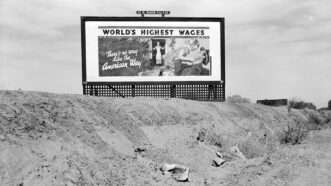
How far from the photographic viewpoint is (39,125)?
26.6ft

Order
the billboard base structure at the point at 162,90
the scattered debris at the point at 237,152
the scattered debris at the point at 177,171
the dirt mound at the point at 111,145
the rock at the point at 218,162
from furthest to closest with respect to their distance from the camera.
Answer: the billboard base structure at the point at 162,90
the scattered debris at the point at 237,152
the rock at the point at 218,162
the scattered debris at the point at 177,171
the dirt mound at the point at 111,145

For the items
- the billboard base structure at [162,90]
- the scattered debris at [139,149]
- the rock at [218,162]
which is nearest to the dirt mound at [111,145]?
the scattered debris at [139,149]

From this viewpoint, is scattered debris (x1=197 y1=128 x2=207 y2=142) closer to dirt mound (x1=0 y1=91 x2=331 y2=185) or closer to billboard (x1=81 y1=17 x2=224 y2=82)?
dirt mound (x1=0 y1=91 x2=331 y2=185)

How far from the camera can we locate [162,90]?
72.5ft

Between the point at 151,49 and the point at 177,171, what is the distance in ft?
47.1

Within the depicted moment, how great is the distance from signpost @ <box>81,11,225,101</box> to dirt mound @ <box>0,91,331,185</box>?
7674 millimetres

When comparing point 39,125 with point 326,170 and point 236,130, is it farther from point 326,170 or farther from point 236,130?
point 236,130

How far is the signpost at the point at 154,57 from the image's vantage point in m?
21.7

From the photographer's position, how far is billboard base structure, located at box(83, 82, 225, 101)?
70.8 feet

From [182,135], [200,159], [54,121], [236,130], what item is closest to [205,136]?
[182,135]

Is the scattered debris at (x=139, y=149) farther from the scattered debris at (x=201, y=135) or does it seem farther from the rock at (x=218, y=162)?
the scattered debris at (x=201, y=135)

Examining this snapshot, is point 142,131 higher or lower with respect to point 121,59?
lower

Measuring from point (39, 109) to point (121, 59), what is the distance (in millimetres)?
13321

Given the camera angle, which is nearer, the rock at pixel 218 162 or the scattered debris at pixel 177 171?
the scattered debris at pixel 177 171
